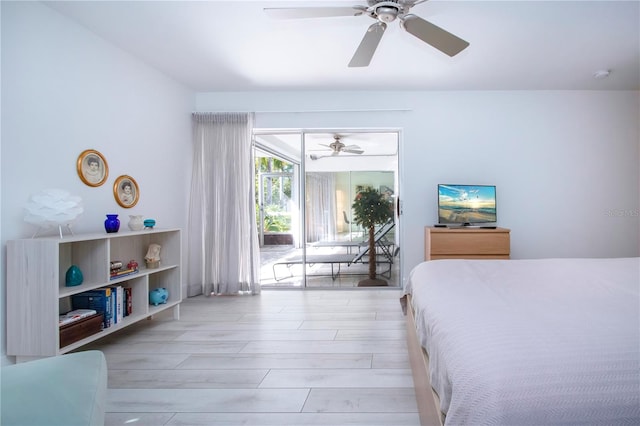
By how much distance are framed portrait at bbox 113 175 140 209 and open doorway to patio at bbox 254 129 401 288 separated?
180cm

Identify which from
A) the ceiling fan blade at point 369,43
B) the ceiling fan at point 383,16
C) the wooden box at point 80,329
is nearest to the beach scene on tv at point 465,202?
the ceiling fan at point 383,16

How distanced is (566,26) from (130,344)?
423cm

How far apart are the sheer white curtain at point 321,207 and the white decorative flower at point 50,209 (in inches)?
117

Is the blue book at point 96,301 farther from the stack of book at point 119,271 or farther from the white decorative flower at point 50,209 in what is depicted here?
the white decorative flower at point 50,209

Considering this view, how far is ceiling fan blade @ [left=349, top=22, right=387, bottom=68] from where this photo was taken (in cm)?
227

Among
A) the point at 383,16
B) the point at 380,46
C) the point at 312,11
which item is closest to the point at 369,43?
the point at 383,16

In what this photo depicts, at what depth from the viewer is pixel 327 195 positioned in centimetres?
500

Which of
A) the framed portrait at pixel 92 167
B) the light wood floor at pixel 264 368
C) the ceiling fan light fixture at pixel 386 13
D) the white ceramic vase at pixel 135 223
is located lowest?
the light wood floor at pixel 264 368

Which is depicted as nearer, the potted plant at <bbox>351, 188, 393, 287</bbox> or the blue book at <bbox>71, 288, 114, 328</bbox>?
the blue book at <bbox>71, 288, 114, 328</bbox>

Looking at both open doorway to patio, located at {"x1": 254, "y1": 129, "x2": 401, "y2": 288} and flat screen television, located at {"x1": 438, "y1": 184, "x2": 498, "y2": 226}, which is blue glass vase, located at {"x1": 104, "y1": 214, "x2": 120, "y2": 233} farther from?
flat screen television, located at {"x1": 438, "y1": 184, "x2": 498, "y2": 226}

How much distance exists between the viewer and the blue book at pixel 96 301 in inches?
101

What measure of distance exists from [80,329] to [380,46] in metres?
3.25

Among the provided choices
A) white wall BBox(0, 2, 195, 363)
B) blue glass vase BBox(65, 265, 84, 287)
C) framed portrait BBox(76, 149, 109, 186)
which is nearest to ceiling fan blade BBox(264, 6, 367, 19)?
white wall BBox(0, 2, 195, 363)

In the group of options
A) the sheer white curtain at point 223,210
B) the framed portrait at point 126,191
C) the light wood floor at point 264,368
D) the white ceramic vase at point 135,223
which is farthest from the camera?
the sheer white curtain at point 223,210
